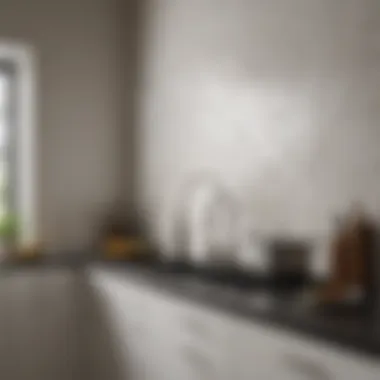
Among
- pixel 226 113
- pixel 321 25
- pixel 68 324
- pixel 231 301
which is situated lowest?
pixel 68 324

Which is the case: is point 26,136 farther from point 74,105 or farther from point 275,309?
point 275,309

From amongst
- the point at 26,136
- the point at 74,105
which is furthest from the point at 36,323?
the point at 74,105

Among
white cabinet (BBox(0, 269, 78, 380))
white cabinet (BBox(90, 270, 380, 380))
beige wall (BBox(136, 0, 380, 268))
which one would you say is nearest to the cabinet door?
white cabinet (BBox(90, 270, 380, 380))

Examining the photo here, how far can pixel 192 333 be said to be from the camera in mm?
3125

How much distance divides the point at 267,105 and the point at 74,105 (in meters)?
1.33

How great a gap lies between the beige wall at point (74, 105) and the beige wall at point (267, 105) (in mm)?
205

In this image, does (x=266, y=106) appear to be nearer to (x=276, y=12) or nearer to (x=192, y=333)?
(x=276, y=12)

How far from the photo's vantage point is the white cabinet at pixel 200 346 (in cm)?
240

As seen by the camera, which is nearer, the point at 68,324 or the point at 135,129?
the point at 68,324

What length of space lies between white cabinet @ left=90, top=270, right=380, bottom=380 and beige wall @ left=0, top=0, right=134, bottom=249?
67 cm

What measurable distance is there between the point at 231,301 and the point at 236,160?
0.96 meters

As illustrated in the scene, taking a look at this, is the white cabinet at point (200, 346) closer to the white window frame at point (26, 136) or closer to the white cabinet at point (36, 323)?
the white cabinet at point (36, 323)

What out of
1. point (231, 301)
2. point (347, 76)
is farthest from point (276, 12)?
point (231, 301)

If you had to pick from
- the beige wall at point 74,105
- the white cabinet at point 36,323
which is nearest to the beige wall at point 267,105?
the beige wall at point 74,105
